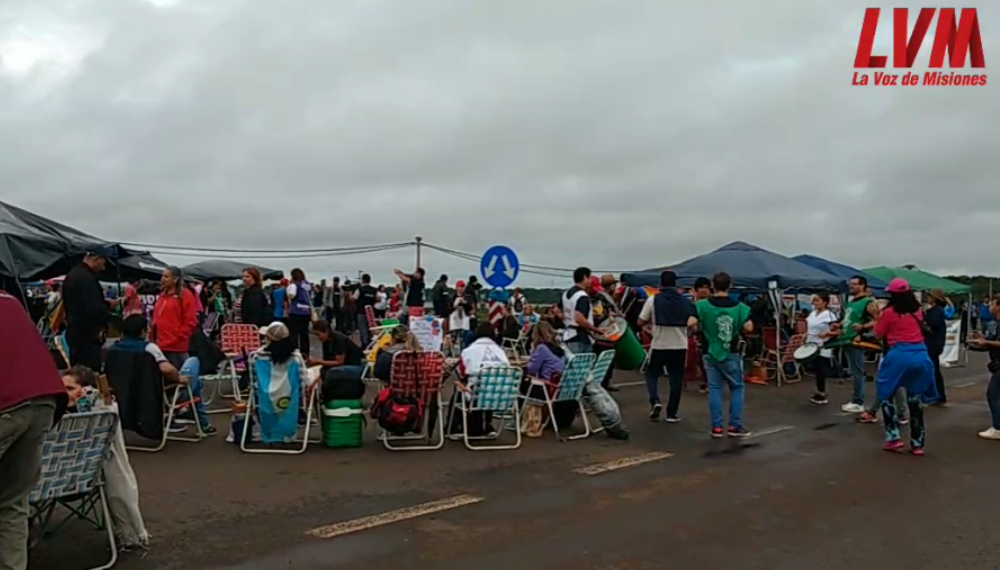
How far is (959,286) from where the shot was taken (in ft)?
81.5

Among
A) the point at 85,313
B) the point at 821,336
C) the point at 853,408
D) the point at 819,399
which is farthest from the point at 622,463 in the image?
the point at 821,336

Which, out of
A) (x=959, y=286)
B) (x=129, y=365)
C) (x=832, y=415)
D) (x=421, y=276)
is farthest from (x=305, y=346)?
(x=959, y=286)

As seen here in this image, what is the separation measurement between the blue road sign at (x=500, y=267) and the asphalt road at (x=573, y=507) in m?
5.58

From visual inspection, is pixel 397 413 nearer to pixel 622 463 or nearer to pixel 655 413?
pixel 622 463

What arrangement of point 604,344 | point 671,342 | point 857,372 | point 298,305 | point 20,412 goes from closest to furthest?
point 20,412 < point 671,342 < point 604,344 < point 857,372 < point 298,305

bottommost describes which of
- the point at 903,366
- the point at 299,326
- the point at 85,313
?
the point at 903,366

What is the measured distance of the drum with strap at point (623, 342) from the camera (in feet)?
36.5

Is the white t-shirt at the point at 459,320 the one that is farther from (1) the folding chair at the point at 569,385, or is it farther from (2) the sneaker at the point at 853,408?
(1) the folding chair at the point at 569,385

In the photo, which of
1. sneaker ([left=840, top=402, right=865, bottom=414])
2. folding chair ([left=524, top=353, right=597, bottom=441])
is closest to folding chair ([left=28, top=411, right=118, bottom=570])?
folding chair ([left=524, top=353, right=597, bottom=441])

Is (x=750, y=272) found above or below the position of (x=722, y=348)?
above

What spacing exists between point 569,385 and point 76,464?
5.55 m

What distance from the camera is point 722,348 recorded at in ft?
31.0

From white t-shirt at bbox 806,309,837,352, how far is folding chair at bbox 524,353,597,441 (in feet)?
17.8

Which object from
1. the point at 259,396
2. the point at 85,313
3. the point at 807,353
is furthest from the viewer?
the point at 807,353
